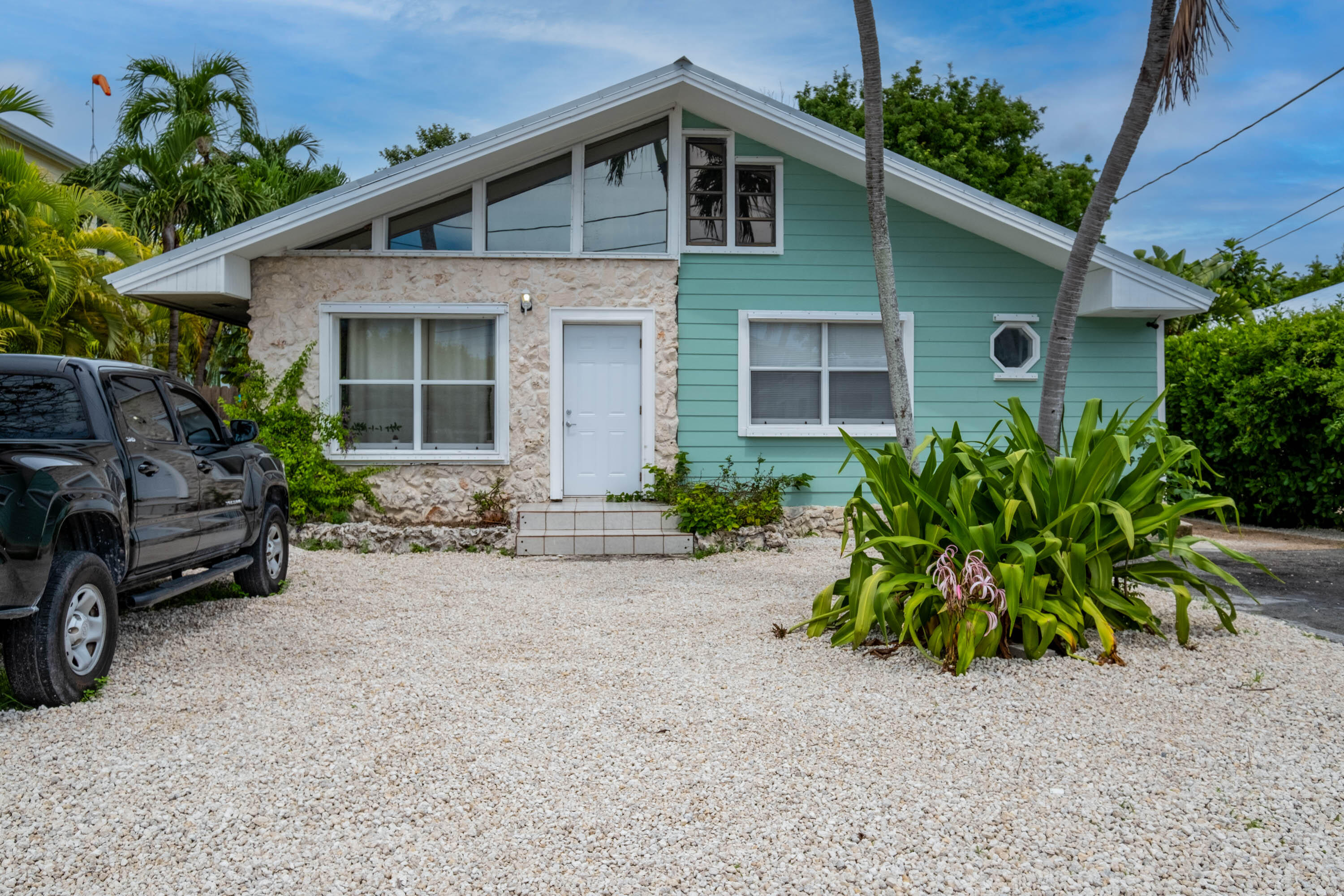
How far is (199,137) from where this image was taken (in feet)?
51.3

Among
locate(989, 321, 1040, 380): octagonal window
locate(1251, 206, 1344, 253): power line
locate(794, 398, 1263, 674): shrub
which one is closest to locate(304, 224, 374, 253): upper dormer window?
locate(794, 398, 1263, 674): shrub

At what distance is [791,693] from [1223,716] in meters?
1.89

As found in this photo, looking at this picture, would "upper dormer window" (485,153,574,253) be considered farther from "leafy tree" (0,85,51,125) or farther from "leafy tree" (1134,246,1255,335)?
"leafy tree" (1134,246,1255,335)

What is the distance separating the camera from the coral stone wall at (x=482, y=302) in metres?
9.65

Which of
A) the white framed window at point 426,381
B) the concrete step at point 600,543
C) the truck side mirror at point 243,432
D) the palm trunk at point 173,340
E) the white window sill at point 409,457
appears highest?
the palm trunk at point 173,340

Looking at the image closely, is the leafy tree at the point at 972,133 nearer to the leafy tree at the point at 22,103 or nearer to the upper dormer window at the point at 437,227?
the upper dormer window at the point at 437,227

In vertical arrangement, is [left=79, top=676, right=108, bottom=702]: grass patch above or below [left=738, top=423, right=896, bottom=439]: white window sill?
below

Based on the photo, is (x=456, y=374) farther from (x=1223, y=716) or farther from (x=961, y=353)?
(x=1223, y=716)

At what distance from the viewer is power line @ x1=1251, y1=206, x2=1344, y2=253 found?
756 inches

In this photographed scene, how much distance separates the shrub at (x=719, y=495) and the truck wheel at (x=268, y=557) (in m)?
3.79

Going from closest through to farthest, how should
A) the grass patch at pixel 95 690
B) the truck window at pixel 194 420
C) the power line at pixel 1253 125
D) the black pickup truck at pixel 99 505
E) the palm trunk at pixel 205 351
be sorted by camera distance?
the black pickup truck at pixel 99 505, the grass patch at pixel 95 690, the truck window at pixel 194 420, the power line at pixel 1253 125, the palm trunk at pixel 205 351

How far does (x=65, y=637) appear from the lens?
3908 millimetres

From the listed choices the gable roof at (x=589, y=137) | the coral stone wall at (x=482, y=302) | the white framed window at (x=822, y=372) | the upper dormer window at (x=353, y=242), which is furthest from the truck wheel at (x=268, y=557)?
the white framed window at (x=822, y=372)

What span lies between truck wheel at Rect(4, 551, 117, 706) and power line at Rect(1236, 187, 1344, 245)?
901 inches
